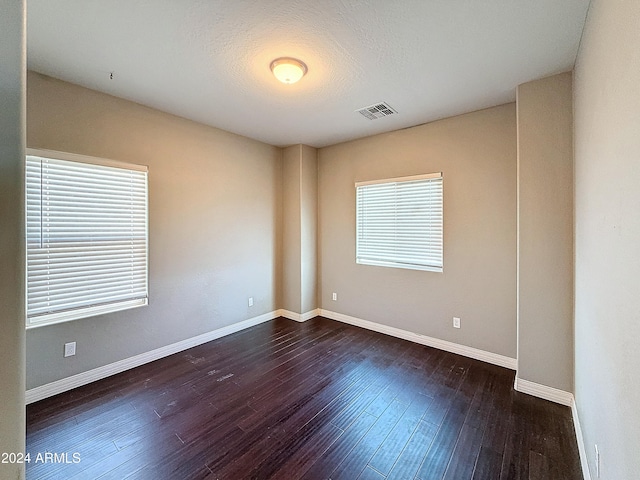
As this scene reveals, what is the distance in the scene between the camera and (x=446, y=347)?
325cm

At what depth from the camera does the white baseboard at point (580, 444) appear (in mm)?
1569

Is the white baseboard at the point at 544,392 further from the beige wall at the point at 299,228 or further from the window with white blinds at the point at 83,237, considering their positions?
the window with white blinds at the point at 83,237

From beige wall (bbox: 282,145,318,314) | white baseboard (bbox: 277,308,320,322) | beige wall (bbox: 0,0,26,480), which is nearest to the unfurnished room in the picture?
beige wall (bbox: 0,0,26,480)

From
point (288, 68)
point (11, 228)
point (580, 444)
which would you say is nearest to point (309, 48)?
point (288, 68)

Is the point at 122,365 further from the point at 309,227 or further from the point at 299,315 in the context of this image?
the point at 309,227

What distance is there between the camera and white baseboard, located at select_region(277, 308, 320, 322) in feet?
14.0

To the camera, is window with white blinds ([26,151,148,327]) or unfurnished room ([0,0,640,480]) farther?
window with white blinds ([26,151,148,327])

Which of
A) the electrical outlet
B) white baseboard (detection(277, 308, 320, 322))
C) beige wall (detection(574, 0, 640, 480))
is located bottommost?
white baseboard (detection(277, 308, 320, 322))

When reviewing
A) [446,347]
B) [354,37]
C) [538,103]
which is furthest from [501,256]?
[354,37]

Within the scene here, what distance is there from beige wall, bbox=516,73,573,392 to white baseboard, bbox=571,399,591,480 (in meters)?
0.21

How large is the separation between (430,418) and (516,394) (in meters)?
0.91

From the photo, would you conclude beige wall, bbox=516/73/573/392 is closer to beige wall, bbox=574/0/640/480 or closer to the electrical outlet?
beige wall, bbox=574/0/640/480

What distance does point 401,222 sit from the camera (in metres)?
3.65

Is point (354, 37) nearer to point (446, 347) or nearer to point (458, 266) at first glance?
point (458, 266)
